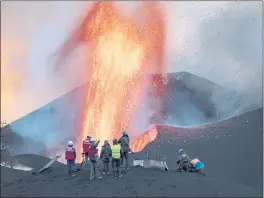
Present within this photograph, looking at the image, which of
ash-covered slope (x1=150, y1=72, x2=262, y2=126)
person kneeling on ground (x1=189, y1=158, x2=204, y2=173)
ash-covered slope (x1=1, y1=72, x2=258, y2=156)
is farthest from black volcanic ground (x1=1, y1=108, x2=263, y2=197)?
ash-covered slope (x1=150, y1=72, x2=262, y2=126)

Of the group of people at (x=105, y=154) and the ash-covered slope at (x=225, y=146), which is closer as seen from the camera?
the group of people at (x=105, y=154)

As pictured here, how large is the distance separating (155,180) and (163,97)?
37928 mm

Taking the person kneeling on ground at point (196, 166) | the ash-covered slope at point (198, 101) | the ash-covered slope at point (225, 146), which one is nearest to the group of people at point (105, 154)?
the person kneeling on ground at point (196, 166)

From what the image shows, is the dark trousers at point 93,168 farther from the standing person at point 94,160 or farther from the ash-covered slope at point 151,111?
the ash-covered slope at point 151,111

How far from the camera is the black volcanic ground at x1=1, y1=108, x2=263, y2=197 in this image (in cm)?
1631

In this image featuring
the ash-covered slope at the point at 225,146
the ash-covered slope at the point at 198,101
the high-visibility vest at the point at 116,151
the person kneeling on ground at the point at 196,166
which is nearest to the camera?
the high-visibility vest at the point at 116,151

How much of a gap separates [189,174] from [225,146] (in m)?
9.70

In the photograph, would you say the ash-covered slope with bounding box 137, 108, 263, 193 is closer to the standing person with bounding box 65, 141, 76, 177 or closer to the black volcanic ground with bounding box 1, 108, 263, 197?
the black volcanic ground with bounding box 1, 108, 263, 197

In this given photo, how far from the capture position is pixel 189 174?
19.7 meters

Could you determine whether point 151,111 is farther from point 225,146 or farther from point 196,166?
point 196,166

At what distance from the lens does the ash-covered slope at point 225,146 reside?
80.7 feet

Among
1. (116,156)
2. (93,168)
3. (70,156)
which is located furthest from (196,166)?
(70,156)

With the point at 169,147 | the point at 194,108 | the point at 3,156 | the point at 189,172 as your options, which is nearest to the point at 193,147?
the point at 169,147

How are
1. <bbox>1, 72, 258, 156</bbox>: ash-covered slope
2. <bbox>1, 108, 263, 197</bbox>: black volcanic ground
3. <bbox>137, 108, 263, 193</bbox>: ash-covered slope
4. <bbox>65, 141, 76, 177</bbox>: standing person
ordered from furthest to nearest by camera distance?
1. <bbox>1, 72, 258, 156</bbox>: ash-covered slope
2. <bbox>137, 108, 263, 193</bbox>: ash-covered slope
3. <bbox>65, 141, 76, 177</bbox>: standing person
4. <bbox>1, 108, 263, 197</bbox>: black volcanic ground
